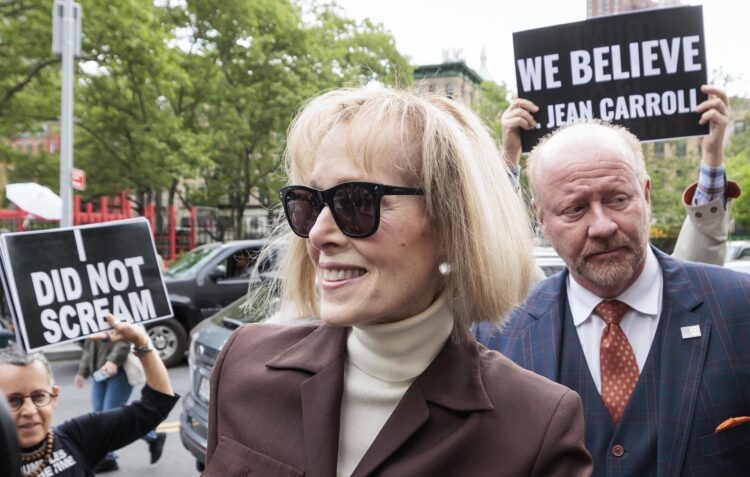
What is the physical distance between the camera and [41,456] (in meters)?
2.76

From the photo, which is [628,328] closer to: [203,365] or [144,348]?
[144,348]

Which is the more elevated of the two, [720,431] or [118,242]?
[118,242]

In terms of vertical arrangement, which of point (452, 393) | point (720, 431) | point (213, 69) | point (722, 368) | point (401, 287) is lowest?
point (720, 431)

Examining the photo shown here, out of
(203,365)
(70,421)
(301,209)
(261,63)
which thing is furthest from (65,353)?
(261,63)

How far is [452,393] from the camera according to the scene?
1.42 meters

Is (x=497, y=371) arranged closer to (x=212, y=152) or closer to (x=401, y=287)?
(x=401, y=287)

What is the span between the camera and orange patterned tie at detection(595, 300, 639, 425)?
6.42 ft

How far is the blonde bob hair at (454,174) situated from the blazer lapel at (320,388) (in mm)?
276

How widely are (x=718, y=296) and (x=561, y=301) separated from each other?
1.44ft

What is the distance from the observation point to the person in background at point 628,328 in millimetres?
1846

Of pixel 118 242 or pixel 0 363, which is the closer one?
pixel 0 363

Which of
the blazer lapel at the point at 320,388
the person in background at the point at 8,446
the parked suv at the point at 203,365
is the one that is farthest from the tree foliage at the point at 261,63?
the person in background at the point at 8,446

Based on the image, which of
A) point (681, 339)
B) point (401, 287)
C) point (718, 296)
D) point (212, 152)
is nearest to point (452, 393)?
point (401, 287)

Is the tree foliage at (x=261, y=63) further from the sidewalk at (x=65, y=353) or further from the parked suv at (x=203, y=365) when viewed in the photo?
the parked suv at (x=203, y=365)
